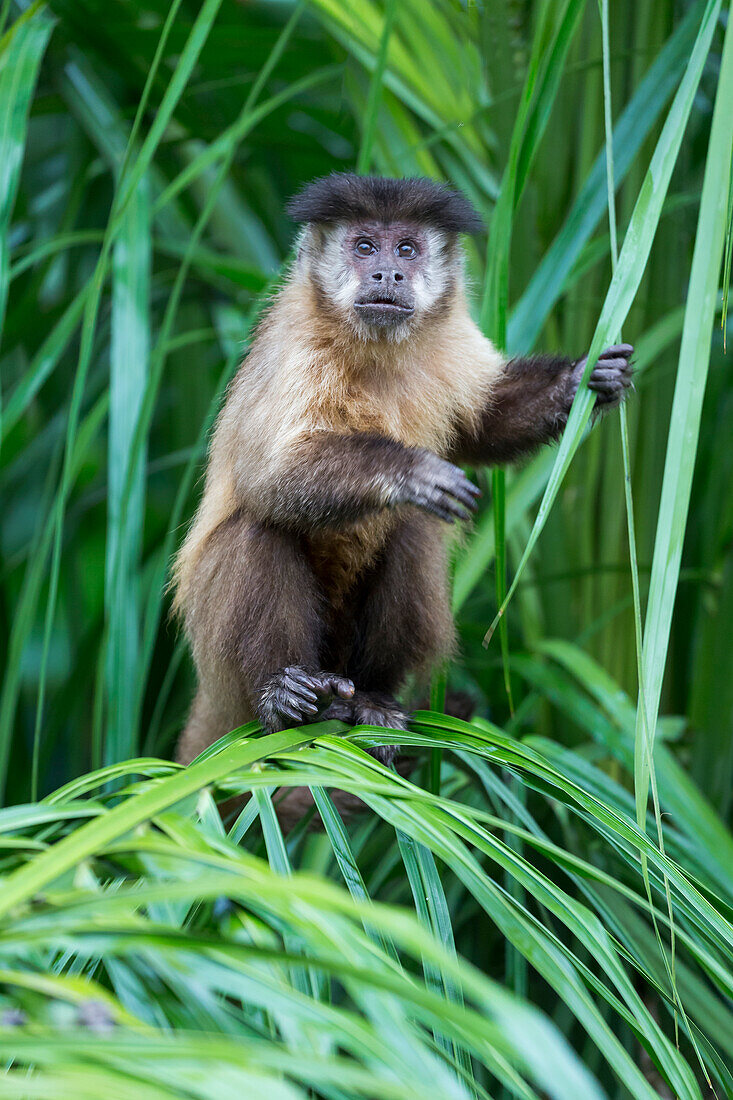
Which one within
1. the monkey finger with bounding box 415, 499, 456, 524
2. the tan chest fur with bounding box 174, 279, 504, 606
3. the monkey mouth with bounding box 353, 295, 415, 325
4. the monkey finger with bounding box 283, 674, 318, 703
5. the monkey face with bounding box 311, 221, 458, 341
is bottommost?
the monkey finger with bounding box 283, 674, 318, 703

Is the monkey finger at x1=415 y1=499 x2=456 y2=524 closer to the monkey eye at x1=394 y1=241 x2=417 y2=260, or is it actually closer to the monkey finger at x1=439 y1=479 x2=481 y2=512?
the monkey finger at x1=439 y1=479 x2=481 y2=512

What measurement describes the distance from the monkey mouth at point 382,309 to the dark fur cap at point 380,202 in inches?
11.6

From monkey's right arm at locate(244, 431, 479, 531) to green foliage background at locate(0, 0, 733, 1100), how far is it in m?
0.13

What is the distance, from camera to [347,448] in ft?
7.27

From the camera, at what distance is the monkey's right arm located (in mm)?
2029

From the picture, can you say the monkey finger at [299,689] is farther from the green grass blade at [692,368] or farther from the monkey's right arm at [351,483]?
the green grass blade at [692,368]

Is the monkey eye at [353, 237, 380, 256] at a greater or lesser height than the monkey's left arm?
greater

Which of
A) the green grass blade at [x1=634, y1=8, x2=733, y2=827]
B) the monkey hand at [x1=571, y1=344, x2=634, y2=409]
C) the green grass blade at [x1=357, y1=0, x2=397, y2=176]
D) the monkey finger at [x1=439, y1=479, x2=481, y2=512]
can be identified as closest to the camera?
the green grass blade at [x1=634, y1=8, x2=733, y2=827]

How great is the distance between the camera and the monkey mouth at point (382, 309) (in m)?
2.48

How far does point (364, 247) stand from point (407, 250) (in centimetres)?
12

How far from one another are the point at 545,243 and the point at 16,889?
98.8 inches

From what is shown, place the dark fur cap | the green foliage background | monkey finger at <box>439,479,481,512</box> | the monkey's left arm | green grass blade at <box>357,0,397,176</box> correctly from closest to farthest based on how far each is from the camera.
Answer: the green foliage background, monkey finger at <box>439,479,481,512</box>, green grass blade at <box>357,0,397,176</box>, the monkey's left arm, the dark fur cap

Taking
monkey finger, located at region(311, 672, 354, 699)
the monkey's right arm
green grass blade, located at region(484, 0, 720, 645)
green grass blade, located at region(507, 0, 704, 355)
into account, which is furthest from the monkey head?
green grass blade, located at region(484, 0, 720, 645)

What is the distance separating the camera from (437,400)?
8.43ft
